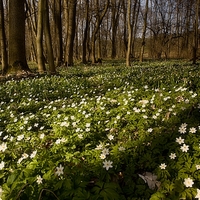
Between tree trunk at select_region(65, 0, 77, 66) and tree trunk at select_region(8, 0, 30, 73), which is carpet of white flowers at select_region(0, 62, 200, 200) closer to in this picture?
tree trunk at select_region(8, 0, 30, 73)

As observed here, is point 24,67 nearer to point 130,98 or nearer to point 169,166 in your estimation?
point 130,98

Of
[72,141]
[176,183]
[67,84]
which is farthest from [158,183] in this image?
[67,84]

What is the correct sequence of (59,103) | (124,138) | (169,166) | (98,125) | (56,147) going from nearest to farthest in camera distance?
(169,166) < (56,147) < (124,138) < (98,125) < (59,103)

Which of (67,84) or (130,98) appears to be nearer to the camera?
(130,98)

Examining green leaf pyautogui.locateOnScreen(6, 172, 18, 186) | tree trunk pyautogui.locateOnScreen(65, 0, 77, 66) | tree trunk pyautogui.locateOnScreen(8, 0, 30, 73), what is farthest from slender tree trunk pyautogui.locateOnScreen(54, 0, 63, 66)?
green leaf pyautogui.locateOnScreen(6, 172, 18, 186)

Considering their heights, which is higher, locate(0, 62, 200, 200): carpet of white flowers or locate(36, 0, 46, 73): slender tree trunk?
Answer: locate(36, 0, 46, 73): slender tree trunk

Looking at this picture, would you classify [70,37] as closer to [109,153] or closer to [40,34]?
[40,34]

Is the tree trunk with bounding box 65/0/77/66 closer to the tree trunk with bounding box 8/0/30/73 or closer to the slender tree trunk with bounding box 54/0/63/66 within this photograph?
the slender tree trunk with bounding box 54/0/63/66

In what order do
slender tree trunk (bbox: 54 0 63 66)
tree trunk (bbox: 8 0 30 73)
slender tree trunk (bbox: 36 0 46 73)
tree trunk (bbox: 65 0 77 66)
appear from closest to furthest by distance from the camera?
slender tree trunk (bbox: 36 0 46 73) < tree trunk (bbox: 8 0 30 73) < tree trunk (bbox: 65 0 77 66) < slender tree trunk (bbox: 54 0 63 66)

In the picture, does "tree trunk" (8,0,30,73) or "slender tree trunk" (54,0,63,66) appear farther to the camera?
"slender tree trunk" (54,0,63,66)

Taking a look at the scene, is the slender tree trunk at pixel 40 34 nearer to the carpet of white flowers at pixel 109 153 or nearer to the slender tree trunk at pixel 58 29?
the carpet of white flowers at pixel 109 153

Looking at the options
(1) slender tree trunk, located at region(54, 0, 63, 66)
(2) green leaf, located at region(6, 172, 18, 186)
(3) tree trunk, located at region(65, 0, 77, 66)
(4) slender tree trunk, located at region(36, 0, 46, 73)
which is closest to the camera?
(2) green leaf, located at region(6, 172, 18, 186)

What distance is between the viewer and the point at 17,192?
227 cm

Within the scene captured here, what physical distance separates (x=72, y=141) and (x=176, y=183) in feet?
5.10
